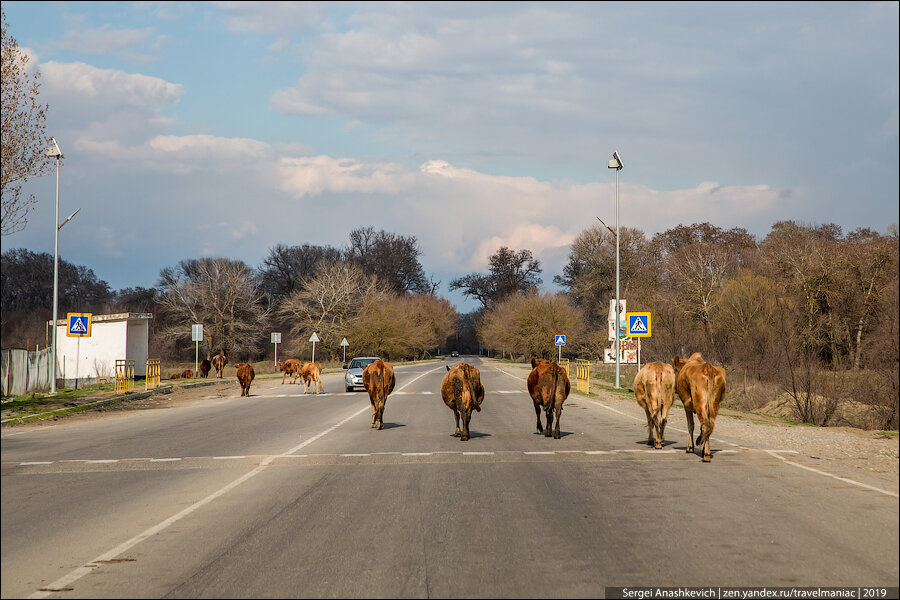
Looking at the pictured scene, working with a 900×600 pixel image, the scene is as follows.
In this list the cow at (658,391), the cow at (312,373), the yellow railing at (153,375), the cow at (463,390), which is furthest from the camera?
the yellow railing at (153,375)

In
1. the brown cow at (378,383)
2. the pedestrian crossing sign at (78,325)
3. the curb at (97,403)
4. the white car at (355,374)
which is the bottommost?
the curb at (97,403)

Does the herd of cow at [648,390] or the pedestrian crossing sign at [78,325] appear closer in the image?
the herd of cow at [648,390]

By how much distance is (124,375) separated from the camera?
38.9 m

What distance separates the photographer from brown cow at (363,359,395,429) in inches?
657

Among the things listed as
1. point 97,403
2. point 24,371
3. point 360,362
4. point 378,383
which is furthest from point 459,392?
point 24,371

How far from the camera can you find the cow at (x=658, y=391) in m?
13.0

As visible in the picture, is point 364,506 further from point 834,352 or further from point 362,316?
point 362,316

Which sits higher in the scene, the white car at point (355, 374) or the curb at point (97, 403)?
the white car at point (355, 374)

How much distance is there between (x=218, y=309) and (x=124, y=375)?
4554 centimetres

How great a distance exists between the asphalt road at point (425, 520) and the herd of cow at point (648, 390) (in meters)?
0.58

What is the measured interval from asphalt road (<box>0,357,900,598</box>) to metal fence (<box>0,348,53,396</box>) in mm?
16709

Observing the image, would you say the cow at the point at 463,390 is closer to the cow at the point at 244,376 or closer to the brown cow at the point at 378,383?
the brown cow at the point at 378,383

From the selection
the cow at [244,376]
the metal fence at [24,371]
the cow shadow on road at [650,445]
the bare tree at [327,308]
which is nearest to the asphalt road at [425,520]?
the cow shadow on road at [650,445]

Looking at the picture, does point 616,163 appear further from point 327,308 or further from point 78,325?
point 327,308
